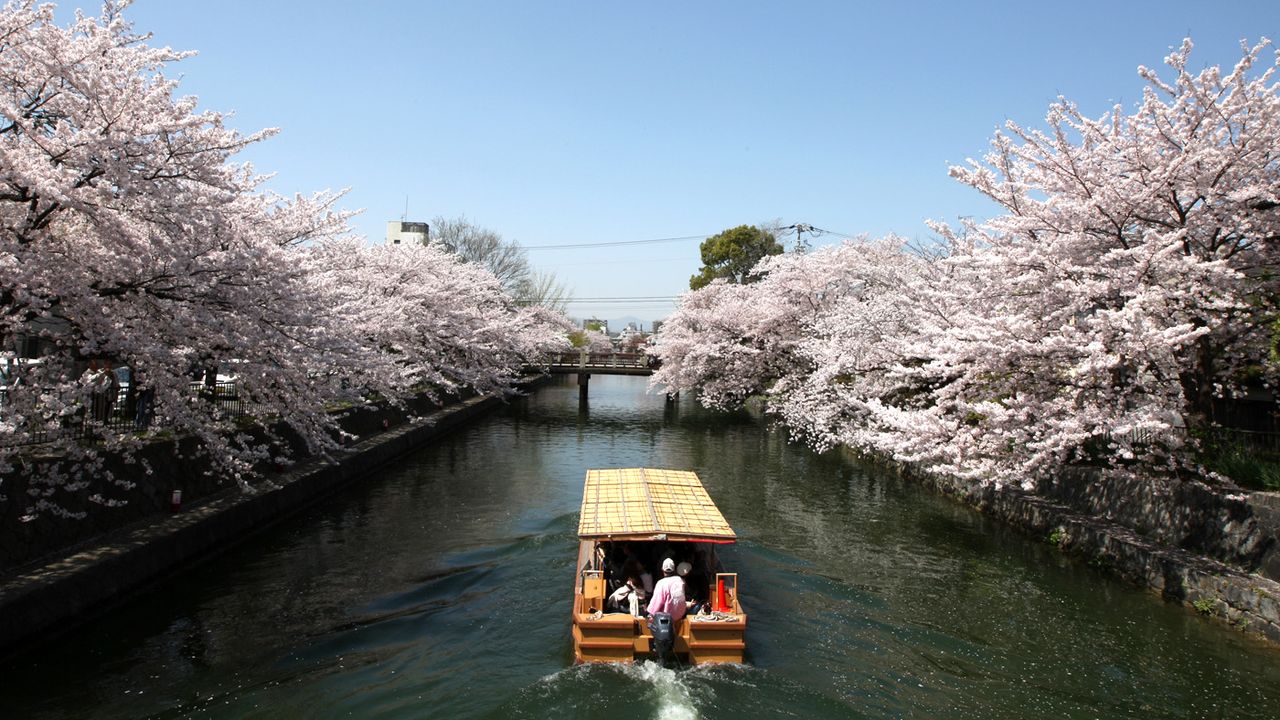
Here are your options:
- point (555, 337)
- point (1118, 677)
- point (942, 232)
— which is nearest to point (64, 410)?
point (1118, 677)

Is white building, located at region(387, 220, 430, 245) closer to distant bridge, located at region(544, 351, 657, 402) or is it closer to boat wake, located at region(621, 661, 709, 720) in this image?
distant bridge, located at region(544, 351, 657, 402)

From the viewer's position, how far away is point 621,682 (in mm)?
9695

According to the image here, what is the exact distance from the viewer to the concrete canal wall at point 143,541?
10.4 metres

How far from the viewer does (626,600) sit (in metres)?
10.9

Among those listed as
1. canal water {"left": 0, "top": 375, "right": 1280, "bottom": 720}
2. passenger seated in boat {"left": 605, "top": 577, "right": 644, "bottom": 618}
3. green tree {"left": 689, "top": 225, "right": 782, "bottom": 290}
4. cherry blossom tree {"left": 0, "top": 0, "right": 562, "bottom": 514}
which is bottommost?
canal water {"left": 0, "top": 375, "right": 1280, "bottom": 720}

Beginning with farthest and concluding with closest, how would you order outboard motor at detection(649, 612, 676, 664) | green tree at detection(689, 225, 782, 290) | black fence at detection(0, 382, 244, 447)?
green tree at detection(689, 225, 782, 290)
black fence at detection(0, 382, 244, 447)
outboard motor at detection(649, 612, 676, 664)

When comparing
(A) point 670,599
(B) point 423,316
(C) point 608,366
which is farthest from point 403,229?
(A) point 670,599

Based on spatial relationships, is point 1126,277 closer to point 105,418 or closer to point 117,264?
point 117,264

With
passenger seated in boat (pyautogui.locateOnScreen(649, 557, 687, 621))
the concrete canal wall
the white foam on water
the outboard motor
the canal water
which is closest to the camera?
the white foam on water

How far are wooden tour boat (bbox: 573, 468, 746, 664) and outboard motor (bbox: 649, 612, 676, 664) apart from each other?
0.10 meters

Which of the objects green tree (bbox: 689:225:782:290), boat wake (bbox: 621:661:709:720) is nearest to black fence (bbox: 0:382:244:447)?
boat wake (bbox: 621:661:709:720)

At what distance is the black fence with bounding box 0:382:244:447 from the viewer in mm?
10820

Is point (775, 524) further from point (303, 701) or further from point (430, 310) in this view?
point (430, 310)

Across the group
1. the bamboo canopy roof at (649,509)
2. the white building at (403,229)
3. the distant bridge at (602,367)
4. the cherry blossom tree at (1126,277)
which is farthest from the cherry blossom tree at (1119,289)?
the white building at (403,229)
